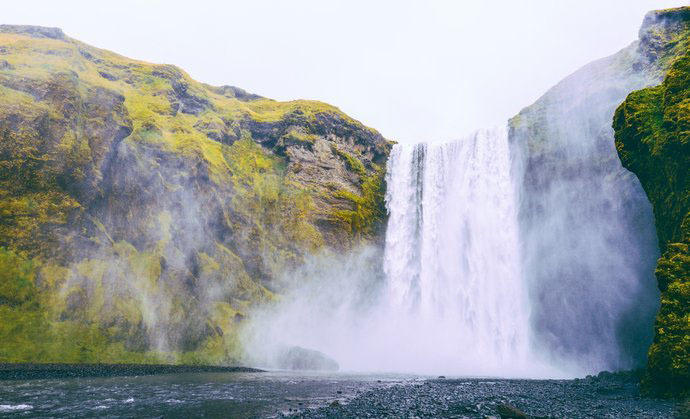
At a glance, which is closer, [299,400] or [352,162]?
[299,400]

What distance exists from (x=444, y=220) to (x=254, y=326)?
2759 cm

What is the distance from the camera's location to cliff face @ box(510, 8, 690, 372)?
1367 inches

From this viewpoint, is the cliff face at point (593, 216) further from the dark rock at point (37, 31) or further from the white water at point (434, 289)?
the dark rock at point (37, 31)

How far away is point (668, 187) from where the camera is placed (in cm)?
2303

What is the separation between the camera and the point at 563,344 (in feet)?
130

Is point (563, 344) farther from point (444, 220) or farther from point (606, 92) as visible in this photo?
point (606, 92)

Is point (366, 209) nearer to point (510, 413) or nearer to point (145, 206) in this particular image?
point (145, 206)

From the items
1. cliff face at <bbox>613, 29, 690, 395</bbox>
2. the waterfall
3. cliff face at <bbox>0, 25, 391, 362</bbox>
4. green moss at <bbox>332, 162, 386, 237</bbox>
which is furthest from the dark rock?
cliff face at <bbox>613, 29, 690, 395</bbox>

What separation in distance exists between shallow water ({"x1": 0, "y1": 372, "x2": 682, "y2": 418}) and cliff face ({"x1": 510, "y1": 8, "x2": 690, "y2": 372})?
46.2 feet

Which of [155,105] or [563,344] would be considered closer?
[563,344]

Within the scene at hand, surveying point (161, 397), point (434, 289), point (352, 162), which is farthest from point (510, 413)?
point (352, 162)

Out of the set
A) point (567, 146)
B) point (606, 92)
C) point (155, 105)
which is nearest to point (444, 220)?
point (567, 146)

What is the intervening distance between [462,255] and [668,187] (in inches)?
1087

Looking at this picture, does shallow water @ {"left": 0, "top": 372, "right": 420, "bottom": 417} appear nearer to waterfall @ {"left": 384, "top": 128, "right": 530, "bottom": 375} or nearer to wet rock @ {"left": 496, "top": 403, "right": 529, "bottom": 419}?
wet rock @ {"left": 496, "top": 403, "right": 529, "bottom": 419}
